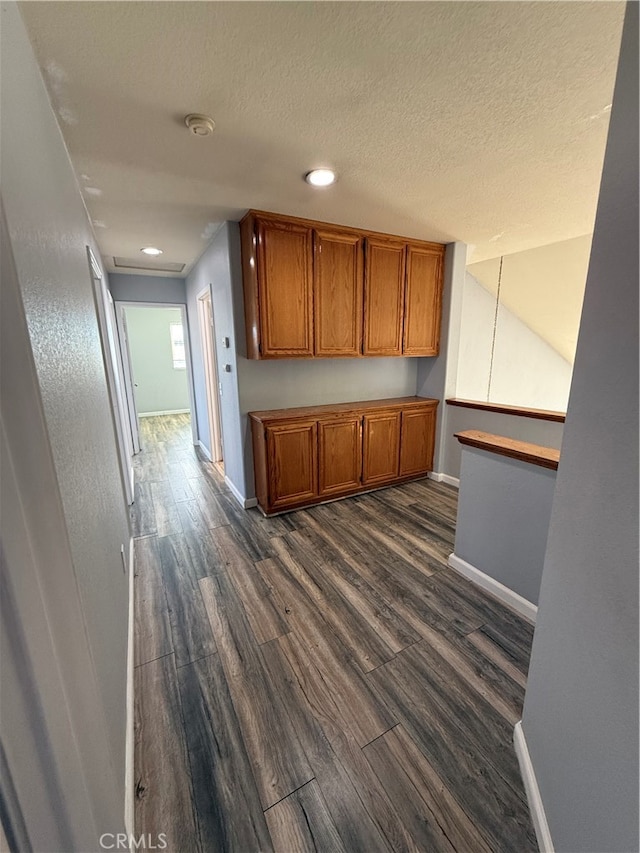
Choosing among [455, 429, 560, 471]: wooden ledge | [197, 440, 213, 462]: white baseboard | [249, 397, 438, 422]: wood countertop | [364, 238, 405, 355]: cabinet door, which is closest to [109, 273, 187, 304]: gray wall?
[197, 440, 213, 462]: white baseboard

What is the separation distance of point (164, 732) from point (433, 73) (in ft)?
9.09

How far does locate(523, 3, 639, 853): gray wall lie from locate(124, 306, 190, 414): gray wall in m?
7.17

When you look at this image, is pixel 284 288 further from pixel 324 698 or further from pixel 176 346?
pixel 176 346

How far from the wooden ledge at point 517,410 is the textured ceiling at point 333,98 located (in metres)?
1.57

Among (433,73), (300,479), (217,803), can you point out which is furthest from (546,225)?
(217,803)

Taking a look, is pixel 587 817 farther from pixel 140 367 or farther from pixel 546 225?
pixel 140 367

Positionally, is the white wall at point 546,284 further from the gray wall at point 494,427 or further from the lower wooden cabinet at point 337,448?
the lower wooden cabinet at point 337,448

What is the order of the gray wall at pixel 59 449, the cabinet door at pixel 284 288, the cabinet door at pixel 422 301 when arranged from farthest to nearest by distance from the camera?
the cabinet door at pixel 422 301, the cabinet door at pixel 284 288, the gray wall at pixel 59 449

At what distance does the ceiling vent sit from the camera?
393cm

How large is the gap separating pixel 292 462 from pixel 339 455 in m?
0.51

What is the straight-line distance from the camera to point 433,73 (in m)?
1.29

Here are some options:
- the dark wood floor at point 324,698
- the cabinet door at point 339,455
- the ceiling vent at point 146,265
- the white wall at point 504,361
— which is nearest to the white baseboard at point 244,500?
the dark wood floor at point 324,698

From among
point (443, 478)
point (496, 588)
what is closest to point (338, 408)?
point (443, 478)

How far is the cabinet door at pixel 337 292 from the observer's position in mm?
2939
